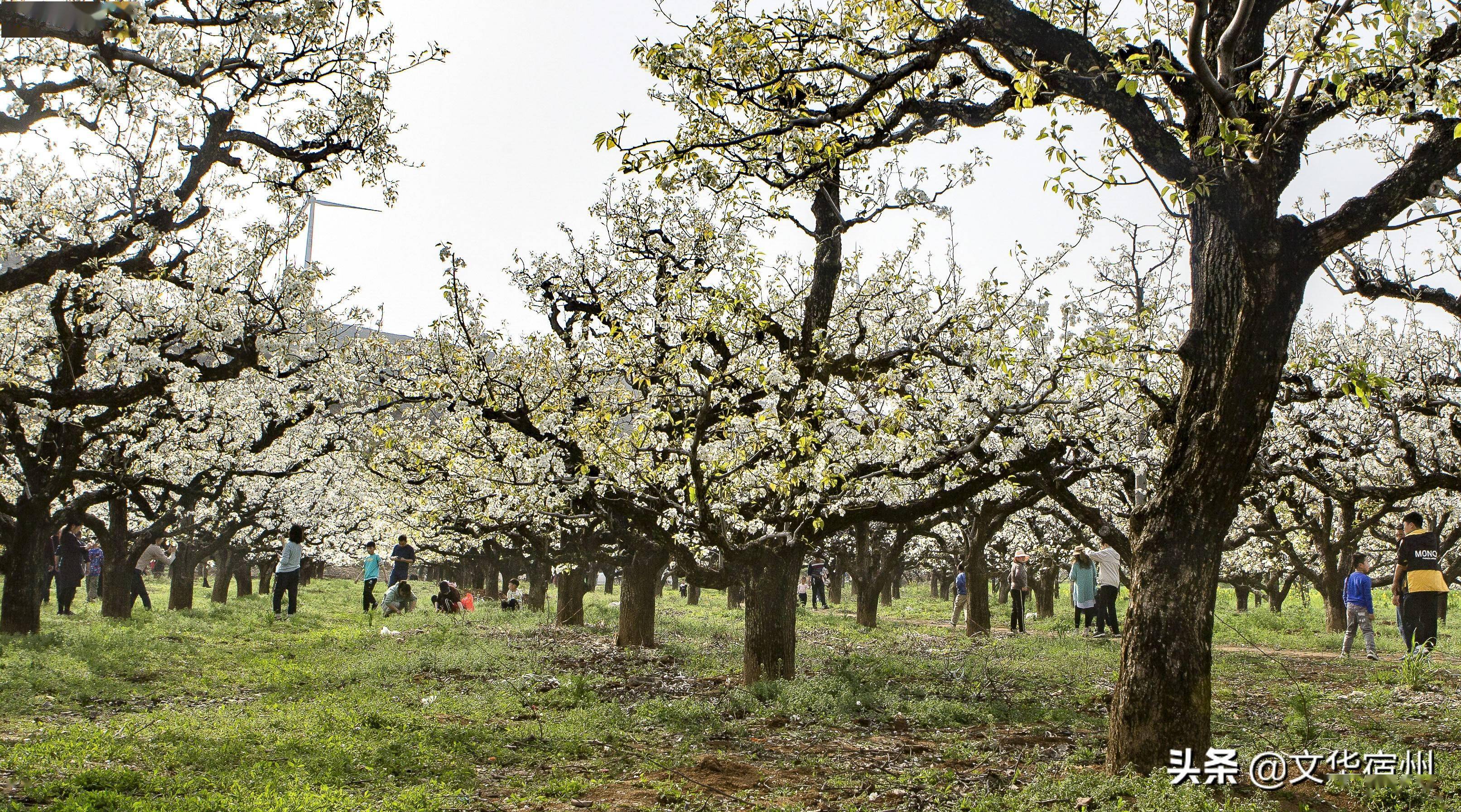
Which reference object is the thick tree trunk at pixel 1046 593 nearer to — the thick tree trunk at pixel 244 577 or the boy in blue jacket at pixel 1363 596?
the boy in blue jacket at pixel 1363 596

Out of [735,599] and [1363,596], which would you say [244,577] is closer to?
[735,599]

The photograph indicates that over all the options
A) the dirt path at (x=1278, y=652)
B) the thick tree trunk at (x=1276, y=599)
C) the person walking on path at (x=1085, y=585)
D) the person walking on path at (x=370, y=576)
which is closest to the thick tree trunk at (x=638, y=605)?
the dirt path at (x=1278, y=652)

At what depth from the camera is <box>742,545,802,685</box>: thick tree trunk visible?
12.0 metres

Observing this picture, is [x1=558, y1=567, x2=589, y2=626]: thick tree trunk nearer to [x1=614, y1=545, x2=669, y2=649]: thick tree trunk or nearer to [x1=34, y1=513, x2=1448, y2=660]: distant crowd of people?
[x1=34, y1=513, x2=1448, y2=660]: distant crowd of people

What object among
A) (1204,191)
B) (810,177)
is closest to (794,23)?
(810,177)

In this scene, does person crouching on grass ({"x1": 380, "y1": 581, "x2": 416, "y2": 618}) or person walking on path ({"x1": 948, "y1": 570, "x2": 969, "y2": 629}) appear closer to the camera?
person crouching on grass ({"x1": 380, "y1": 581, "x2": 416, "y2": 618})

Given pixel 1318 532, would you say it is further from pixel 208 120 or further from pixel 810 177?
pixel 208 120

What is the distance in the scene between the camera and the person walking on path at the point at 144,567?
68.9 feet

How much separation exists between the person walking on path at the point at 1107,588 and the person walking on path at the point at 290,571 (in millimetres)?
17923

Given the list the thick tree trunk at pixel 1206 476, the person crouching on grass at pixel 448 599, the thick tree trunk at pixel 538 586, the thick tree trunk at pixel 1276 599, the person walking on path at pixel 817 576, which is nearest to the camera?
the thick tree trunk at pixel 1206 476

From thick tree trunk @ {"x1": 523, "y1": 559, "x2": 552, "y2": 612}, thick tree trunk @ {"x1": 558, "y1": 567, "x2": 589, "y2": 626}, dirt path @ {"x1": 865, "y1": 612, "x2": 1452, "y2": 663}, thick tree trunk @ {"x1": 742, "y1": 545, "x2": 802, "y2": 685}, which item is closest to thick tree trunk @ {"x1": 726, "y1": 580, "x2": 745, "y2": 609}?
thick tree trunk @ {"x1": 523, "y1": 559, "x2": 552, "y2": 612}

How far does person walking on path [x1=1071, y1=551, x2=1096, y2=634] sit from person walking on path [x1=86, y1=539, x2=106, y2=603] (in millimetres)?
28431

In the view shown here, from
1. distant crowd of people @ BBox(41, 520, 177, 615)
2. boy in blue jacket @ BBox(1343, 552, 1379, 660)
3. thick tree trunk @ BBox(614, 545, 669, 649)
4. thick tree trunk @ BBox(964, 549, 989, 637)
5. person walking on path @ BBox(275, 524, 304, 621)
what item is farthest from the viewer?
thick tree trunk @ BBox(964, 549, 989, 637)

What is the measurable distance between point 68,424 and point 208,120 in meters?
7.38
